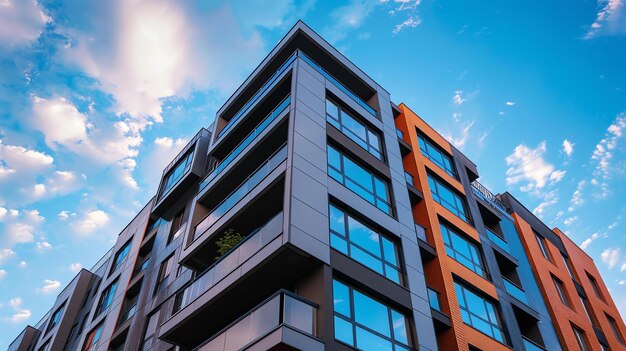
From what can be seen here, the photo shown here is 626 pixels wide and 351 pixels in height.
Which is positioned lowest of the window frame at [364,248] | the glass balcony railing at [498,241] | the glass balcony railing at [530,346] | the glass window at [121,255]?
the glass balcony railing at [530,346]

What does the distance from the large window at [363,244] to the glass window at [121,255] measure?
1999 centimetres

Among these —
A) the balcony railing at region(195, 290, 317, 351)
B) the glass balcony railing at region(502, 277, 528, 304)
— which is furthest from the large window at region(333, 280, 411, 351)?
the glass balcony railing at region(502, 277, 528, 304)

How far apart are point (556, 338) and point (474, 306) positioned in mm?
6356

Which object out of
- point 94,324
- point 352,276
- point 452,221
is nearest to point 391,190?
point 452,221

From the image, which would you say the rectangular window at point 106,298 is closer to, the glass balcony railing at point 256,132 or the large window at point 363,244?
the glass balcony railing at point 256,132

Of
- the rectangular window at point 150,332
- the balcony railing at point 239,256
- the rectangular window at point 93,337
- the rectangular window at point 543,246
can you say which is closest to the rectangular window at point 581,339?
the rectangular window at point 543,246

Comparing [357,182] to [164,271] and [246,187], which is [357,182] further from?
[164,271]

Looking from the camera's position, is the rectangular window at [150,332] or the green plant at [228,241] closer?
the green plant at [228,241]

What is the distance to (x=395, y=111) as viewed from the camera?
91.6 feet

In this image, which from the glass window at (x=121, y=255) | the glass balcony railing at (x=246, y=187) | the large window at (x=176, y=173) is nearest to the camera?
the glass balcony railing at (x=246, y=187)

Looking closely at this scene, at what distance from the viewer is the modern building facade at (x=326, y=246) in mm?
15320

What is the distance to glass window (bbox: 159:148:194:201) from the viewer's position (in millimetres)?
28958

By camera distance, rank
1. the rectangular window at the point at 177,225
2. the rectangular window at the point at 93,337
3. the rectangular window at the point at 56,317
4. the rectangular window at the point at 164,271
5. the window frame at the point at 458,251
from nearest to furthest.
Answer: the window frame at the point at 458,251, the rectangular window at the point at 164,271, the rectangular window at the point at 177,225, the rectangular window at the point at 93,337, the rectangular window at the point at 56,317

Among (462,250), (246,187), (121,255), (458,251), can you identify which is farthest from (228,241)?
(121,255)
